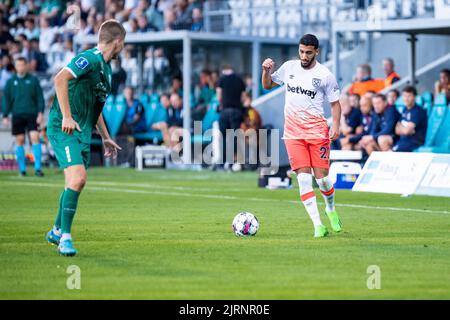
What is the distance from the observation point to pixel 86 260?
34.5ft

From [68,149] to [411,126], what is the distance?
479 inches

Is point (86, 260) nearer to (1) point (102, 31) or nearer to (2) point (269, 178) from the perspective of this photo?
(1) point (102, 31)

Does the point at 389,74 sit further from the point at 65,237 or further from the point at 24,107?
the point at 65,237

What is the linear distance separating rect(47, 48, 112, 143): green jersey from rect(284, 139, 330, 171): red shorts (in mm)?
2814

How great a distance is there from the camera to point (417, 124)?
72.1ft

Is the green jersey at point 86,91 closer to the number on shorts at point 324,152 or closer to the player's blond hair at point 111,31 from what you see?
the player's blond hair at point 111,31

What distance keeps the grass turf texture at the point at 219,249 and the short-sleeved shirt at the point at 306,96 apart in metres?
1.20

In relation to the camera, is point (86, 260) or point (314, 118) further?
point (314, 118)

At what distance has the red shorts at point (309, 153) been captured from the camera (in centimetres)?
1310

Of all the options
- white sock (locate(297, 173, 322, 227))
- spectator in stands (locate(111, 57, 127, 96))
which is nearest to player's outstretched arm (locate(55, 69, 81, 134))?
white sock (locate(297, 173, 322, 227))

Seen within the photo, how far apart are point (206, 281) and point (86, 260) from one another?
1702mm

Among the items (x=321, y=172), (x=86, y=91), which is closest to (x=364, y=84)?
(x=321, y=172)

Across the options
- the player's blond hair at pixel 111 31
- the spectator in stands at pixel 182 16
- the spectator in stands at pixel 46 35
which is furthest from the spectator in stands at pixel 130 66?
the player's blond hair at pixel 111 31
